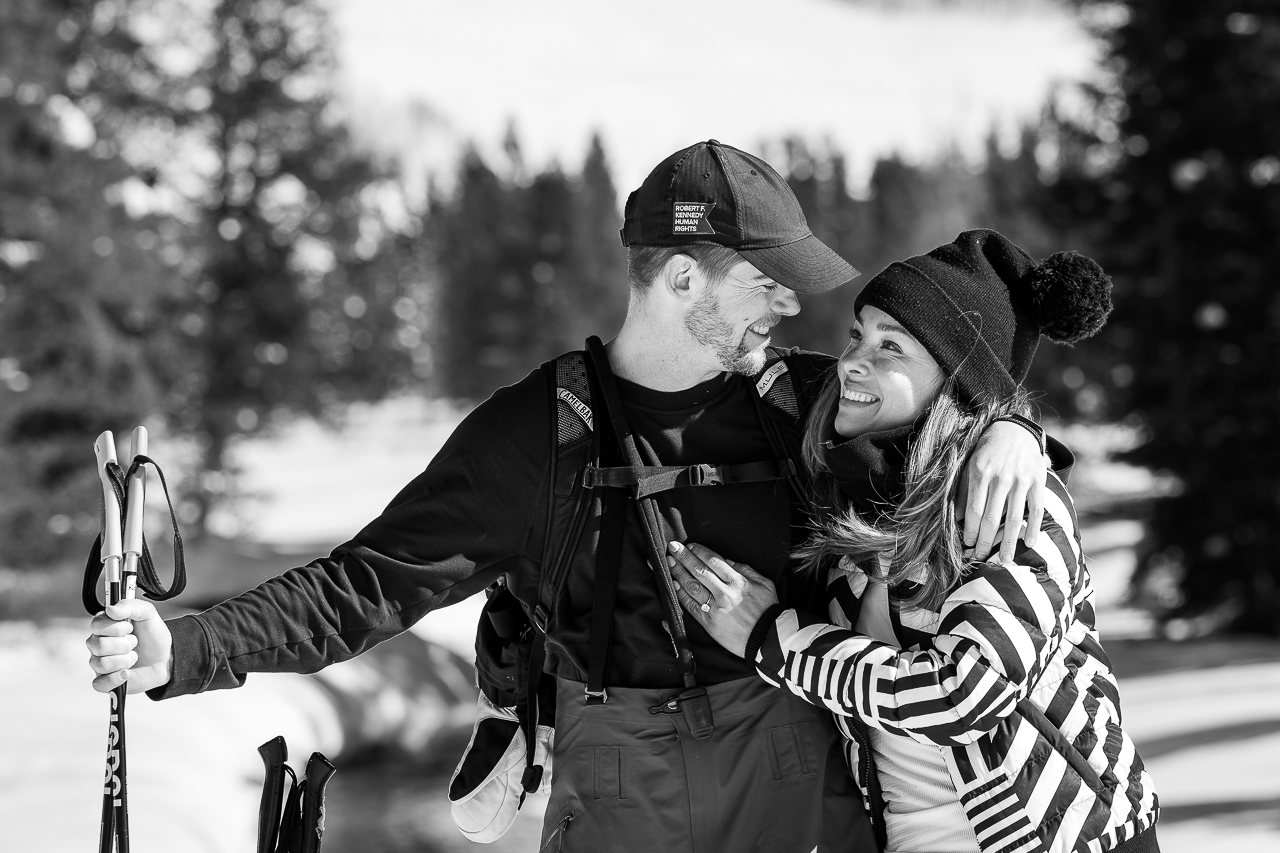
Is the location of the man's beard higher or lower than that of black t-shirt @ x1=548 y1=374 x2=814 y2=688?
higher

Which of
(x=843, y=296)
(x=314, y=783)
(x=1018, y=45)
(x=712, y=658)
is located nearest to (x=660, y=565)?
(x=712, y=658)

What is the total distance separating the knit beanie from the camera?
97.3 inches

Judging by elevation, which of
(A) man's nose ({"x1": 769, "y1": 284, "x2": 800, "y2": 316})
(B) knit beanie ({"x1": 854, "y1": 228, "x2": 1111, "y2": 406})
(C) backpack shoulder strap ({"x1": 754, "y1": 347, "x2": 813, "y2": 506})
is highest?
(A) man's nose ({"x1": 769, "y1": 284, "x2": 800, "y2": 316})

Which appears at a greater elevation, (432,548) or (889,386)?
(889,386)

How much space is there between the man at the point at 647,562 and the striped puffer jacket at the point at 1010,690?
197mm

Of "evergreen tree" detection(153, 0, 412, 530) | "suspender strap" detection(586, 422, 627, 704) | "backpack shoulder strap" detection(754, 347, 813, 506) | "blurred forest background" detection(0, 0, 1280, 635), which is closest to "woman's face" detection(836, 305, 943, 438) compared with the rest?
"backpack shoulder strap" detection(754, 347, 813, 506)

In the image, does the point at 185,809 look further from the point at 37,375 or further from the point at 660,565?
the point at 37,375

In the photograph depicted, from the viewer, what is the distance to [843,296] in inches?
1560

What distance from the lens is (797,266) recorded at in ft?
8.43

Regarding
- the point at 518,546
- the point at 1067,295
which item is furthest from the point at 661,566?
the point at 1067,295

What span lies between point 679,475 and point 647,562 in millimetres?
189

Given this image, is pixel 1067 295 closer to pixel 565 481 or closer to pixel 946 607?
→ pixel 946 607

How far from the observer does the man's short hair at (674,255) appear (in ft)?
8.64

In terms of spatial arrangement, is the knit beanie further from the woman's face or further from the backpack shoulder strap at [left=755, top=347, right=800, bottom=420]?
the backpack shoulder strap at [left=755, top=347, right=800, bottom=420]
